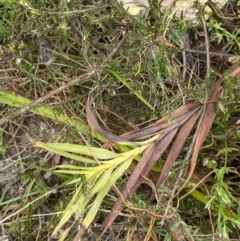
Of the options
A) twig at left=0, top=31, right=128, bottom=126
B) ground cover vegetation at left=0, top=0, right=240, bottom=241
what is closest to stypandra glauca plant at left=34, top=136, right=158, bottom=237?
ground cover vegetation at left=0, top=0, right=240, bottom=241

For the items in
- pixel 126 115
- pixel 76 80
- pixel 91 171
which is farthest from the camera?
pixel 126 115

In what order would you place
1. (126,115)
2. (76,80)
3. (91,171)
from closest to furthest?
(91,171), (76,80), (126,115)

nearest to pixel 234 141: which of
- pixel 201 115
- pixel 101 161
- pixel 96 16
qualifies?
pixel 201 115

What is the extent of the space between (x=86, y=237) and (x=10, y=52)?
0.58 m

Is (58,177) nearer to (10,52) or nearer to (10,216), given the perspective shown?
(10,216)

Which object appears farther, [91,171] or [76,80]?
[76,80]

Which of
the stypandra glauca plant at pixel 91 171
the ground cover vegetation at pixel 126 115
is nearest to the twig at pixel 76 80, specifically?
the ground cover vegetation at pixel 126 115

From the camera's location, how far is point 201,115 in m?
1.31

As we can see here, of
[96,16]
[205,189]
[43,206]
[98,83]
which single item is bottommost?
[43,206]

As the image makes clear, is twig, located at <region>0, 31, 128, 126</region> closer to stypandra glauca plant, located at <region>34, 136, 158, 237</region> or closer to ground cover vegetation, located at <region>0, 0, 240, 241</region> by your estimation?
ground cover vegetation, located at <region>0, 0, 240, 241</region>

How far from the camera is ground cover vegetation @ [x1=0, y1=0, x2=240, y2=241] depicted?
1.25 meters

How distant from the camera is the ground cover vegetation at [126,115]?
1.25 m

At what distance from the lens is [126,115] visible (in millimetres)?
1469

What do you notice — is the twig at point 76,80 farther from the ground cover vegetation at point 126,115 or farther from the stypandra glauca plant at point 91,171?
the stypandra glauca plant at point 91,171
